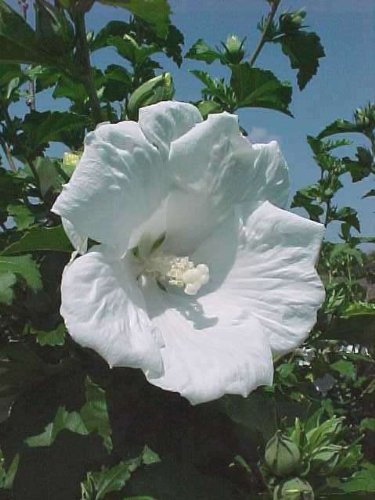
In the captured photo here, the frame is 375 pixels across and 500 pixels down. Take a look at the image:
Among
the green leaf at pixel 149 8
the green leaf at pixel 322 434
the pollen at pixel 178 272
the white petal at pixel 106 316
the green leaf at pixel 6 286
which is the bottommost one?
the green leaf at pixel 322 434

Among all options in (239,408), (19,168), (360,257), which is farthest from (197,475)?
(360,257)

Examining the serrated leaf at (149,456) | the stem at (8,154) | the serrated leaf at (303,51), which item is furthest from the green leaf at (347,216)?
the serrated leaf at (149,456)

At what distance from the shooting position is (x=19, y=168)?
5.14ft

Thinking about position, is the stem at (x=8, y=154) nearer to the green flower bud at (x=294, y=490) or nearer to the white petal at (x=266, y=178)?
the white petal at (x=266, y=178)

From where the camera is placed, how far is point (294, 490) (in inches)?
41.2

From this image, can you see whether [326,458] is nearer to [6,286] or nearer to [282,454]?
[282,454]

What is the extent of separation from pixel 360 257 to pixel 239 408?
136 cm

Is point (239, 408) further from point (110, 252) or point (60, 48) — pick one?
point (60, 48)

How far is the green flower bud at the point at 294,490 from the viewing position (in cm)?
104

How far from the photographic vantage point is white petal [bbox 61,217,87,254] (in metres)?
1.00

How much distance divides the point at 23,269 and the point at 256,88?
0.62 meters

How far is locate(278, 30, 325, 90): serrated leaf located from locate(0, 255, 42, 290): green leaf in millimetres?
893

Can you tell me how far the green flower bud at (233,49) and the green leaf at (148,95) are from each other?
59 centimetres

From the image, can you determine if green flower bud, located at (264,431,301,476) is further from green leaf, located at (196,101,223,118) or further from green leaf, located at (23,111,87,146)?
green leaf, located at (23,111,87,146)
